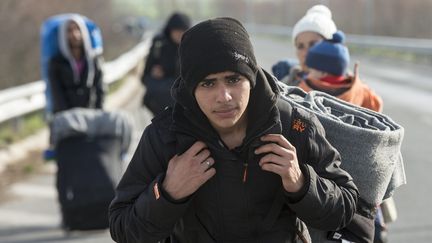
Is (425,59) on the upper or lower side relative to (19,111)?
lower

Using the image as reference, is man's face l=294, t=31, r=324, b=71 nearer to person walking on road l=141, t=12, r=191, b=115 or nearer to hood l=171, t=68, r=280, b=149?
hood l=171, t=68, r=280, b=149

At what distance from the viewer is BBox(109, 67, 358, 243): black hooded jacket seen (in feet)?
9.08

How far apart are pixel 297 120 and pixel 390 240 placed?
4.37 m

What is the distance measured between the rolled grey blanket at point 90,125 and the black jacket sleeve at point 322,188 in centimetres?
413

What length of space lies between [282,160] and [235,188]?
21 centimetres

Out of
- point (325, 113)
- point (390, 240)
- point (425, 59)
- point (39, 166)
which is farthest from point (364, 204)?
point (425, 59)

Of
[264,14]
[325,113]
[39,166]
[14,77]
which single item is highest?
[325,113]

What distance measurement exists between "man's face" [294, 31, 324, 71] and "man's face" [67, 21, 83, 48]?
2.89m

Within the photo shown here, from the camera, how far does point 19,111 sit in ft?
37.7

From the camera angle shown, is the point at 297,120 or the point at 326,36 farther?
the point at 326,36

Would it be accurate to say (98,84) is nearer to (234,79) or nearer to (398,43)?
(234,79)

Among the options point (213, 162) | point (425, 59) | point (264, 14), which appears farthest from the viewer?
point (264, 14)

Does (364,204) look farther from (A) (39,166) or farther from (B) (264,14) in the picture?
(B) (264,14)

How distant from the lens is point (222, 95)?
2699 millimetres
